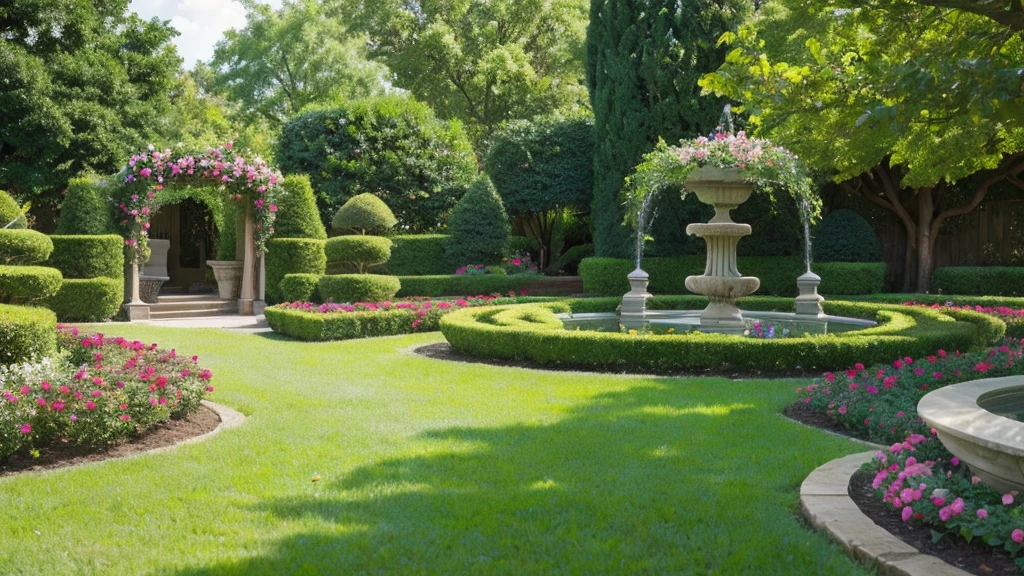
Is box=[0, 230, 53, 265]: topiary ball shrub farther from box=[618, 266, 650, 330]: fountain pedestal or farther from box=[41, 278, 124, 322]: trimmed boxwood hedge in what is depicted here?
box=[618, 266, 650, 330]: fountain pedestal

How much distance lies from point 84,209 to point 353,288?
16.7ft

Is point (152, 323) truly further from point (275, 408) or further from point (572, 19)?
point (572, 19)

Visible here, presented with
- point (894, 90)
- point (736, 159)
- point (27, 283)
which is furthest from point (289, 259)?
point (894, 90)

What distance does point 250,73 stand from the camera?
3716 cm

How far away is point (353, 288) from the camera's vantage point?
1443cm

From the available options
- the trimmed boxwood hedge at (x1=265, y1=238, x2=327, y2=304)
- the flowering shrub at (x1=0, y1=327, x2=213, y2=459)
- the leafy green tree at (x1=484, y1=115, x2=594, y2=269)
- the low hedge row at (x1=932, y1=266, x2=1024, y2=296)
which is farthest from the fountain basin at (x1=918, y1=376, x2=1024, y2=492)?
the leafy green tree at (x1=484, y1=115, x2=594, y2=269)

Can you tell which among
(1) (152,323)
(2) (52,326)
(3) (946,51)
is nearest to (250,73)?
(1) (152,323)

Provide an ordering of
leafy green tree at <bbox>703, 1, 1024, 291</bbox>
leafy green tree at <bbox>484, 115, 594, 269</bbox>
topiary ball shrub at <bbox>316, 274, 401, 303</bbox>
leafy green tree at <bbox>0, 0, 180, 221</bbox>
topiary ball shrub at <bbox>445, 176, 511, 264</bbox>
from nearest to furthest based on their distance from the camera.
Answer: leafy green tree at <bbox>703, 1, 1024, 291</bbox> → topiary ball shrub at <bbox>316, 274, 401, 303</bbox> → topiary ball shrub at <bbox>445, 176, 511, 264</bbox> → leafy green tree at <bbox>484, 115, 594, 269</bbox> → leafy green tree at <bbox>0, 0, 180, 221</bbox>

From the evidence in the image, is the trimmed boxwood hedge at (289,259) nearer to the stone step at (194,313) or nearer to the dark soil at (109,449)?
the stone step at (194,313)

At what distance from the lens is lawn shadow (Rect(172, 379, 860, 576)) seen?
3205 millimetres

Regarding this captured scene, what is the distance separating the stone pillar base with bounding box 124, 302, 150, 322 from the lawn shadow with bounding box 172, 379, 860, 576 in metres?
10.9

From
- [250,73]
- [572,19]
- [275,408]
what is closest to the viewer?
[275,408]

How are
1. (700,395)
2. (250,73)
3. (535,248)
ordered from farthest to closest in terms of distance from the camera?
(250,73), (535,248), (700,395)

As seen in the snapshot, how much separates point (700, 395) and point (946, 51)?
310cm
